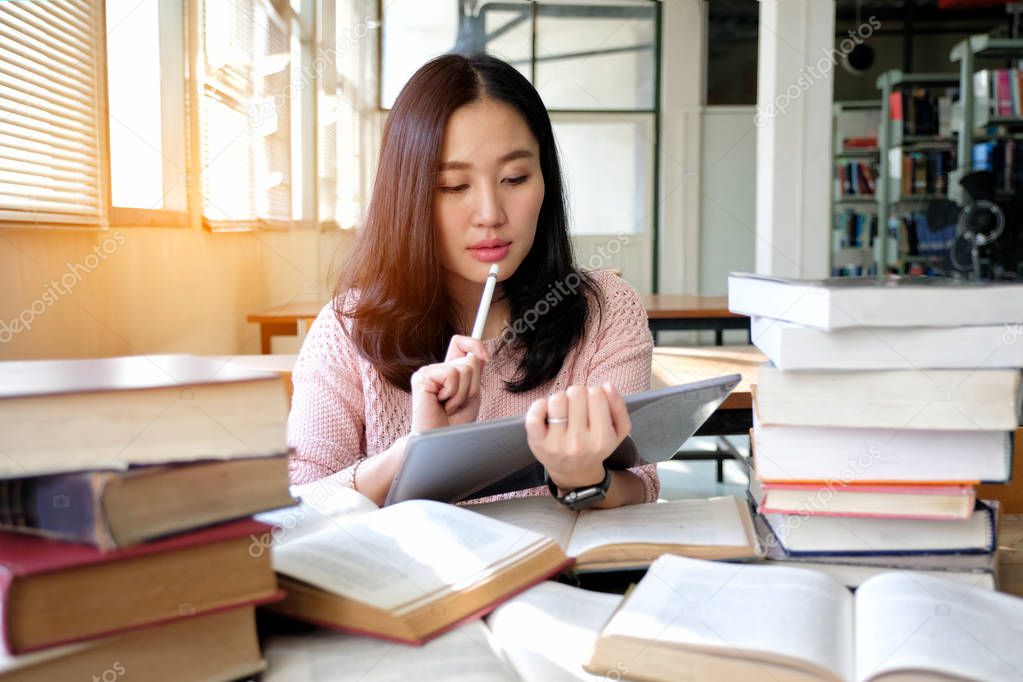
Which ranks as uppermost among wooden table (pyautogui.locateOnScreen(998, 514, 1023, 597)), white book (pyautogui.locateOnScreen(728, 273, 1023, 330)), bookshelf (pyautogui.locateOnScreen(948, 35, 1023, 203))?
bookshelf (pyautogui.locateOnScreen(948, 35, 1023, 203))

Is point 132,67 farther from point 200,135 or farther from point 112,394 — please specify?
point 112,394

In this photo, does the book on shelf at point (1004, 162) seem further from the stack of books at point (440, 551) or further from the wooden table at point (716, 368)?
the stack of books at point (440, 551)

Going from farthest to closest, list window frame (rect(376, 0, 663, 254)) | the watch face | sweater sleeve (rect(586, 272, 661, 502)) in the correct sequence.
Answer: window frame (rect(376, 0, 663, 254)) → sweater sleeve (rect(586, 272, 661, 502)) → the watch face

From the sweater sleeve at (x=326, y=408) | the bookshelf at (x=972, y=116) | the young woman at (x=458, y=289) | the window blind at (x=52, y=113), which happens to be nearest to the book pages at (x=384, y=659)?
the young woman at (x=458, y=289)

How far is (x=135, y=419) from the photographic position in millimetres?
486

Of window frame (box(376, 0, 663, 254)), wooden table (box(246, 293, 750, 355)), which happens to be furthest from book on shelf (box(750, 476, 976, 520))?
window frame (box(376, 0, 663, 254))

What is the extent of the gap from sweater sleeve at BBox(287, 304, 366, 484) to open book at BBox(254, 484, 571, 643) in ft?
1.56

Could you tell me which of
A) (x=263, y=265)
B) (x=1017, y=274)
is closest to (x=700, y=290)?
(x=1017, y=274)

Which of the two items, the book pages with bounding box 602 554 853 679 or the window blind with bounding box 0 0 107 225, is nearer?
the book pages with bounding box 602 554 853 679

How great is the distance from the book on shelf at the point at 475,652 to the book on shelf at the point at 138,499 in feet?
0.30

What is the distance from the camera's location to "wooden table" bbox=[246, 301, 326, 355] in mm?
2992

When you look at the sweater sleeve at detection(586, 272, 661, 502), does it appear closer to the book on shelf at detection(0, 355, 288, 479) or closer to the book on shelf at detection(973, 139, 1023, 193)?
the book on shelf at detection(0, 355, 288, 479)

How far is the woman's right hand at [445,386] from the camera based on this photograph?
0.97 metres

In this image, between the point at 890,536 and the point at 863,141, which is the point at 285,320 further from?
the point at 863,141
